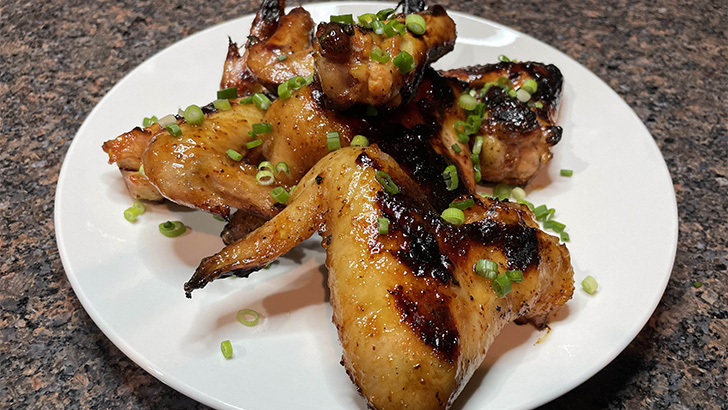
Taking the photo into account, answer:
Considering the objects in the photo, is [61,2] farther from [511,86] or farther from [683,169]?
[683,169]

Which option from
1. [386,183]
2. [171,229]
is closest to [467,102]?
[386,183]

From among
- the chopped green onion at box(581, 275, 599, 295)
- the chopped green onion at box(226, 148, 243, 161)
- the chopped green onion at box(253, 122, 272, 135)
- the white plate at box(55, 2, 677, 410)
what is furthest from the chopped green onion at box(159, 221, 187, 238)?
the chopped green onion at box(581, 275, 599, 295)

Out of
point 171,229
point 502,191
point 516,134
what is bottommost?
point 502,191

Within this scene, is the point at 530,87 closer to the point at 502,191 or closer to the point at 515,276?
the point at 502,191

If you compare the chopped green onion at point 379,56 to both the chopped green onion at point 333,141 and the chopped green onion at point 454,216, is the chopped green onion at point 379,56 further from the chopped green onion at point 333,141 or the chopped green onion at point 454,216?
the chopped green onion at point 454,216

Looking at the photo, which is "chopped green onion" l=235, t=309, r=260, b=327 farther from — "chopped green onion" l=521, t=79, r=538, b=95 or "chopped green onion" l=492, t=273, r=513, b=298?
"chopped green onion" l=521, t=79, r=538, b=95
